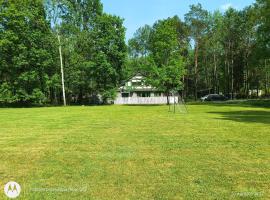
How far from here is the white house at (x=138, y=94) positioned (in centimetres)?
5544

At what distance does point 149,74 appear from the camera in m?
46.6

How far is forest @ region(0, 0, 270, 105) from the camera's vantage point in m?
44.0

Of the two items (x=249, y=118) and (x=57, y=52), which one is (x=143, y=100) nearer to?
(x=57, y=52)

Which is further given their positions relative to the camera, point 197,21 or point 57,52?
point 197,21

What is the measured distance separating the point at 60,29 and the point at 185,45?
21065 millimetres

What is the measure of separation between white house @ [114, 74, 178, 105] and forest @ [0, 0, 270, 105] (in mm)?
2598

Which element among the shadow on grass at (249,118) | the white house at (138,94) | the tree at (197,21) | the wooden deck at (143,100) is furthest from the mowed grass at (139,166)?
the tree at (197,21)

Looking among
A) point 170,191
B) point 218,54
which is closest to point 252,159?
point 170,191

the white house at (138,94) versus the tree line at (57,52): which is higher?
the tree line at (57,52)

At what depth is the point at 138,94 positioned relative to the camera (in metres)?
57.6

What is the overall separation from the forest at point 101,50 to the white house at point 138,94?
260 cm

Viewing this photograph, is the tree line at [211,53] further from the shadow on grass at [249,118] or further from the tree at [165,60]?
the shadow on grass at [249,118]

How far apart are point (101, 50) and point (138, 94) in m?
11.3

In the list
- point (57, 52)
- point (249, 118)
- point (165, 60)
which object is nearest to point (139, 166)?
point (249, 118)
